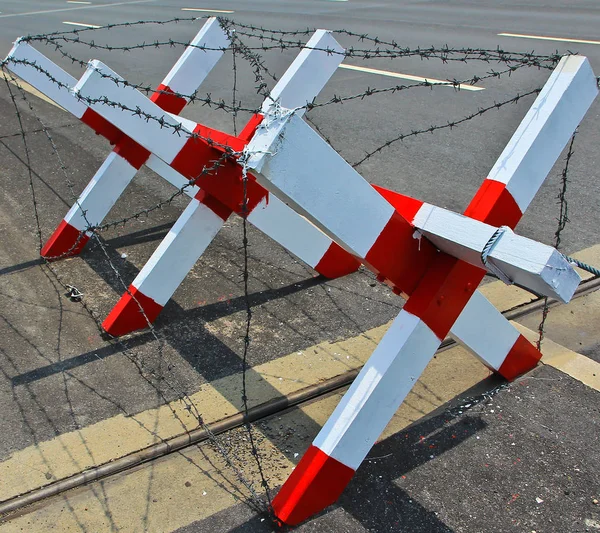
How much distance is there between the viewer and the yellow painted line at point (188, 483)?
10.3 ft

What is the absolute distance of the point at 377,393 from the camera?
2904 millimetres

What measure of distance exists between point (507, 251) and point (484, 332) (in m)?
1.09

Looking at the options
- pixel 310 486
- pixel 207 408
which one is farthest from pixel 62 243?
pixel 310 486

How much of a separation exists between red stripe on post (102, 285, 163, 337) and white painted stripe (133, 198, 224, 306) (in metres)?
0.04

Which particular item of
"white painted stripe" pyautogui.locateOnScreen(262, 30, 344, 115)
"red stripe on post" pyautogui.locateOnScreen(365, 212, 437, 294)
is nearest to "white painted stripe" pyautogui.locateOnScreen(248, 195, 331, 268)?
"white painted stripe" pyautogui.locateOnScreen(262, 30, 344, 115)

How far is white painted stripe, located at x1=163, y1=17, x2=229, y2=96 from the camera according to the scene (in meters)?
4.90

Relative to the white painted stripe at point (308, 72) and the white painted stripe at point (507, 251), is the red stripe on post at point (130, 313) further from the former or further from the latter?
the white painted stripe at point (507, 251)

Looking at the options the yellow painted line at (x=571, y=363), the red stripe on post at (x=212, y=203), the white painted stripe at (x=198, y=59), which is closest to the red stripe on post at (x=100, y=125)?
the white painted stripe at (x=198, y=59)

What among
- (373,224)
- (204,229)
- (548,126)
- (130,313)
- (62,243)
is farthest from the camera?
(62,243)

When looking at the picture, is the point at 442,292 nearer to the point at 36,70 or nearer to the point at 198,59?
the point at 198,59

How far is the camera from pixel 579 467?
11.0 feet

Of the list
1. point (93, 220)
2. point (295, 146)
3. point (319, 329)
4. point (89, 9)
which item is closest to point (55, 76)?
point (93, 220)

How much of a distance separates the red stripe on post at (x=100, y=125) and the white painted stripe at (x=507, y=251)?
9.58 feet

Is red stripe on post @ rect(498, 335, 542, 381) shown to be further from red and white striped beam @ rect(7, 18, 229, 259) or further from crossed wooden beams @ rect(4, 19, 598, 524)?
red and white striped beam @ rect(7, 18, 229, 259)
